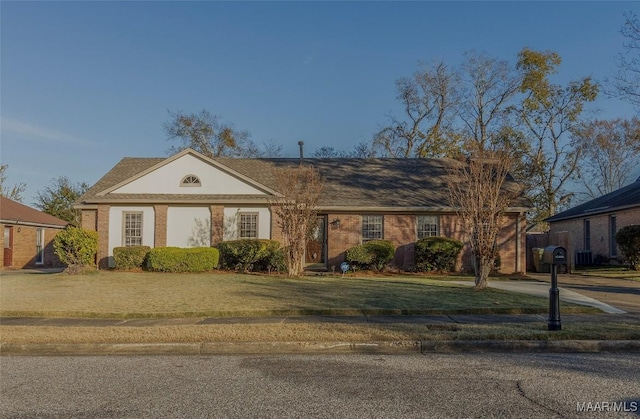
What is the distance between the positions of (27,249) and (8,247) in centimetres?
138

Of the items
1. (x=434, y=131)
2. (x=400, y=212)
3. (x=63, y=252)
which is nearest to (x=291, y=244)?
(x=400, y=212)

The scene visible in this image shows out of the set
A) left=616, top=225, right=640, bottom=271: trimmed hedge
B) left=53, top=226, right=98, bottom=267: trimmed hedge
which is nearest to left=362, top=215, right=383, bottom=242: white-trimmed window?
left=616, top=225, right=640, bottom=271: trimmed hedge

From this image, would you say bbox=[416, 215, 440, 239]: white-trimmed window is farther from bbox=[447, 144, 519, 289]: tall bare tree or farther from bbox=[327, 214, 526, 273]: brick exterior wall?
bbox=[447, 144, 519, 289]: tall bare tree

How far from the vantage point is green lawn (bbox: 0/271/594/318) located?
10.9 meters

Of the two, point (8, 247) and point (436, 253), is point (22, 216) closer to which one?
point (8, 247)

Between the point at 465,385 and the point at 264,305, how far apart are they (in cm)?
630

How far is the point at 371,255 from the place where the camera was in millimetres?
20156

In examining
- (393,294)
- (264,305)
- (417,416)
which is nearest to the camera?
(417,416)

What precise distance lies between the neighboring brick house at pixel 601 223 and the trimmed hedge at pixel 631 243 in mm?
1543

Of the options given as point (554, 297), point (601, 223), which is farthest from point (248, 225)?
point (601, 223)

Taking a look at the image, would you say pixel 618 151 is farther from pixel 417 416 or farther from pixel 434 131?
pixel 417 416

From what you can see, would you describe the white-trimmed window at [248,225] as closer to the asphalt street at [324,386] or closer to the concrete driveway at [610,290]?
the concrete driveway at [610,290]

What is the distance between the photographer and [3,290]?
48.7 feet

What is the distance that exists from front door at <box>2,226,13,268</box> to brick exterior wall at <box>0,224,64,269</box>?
0.13 metres
